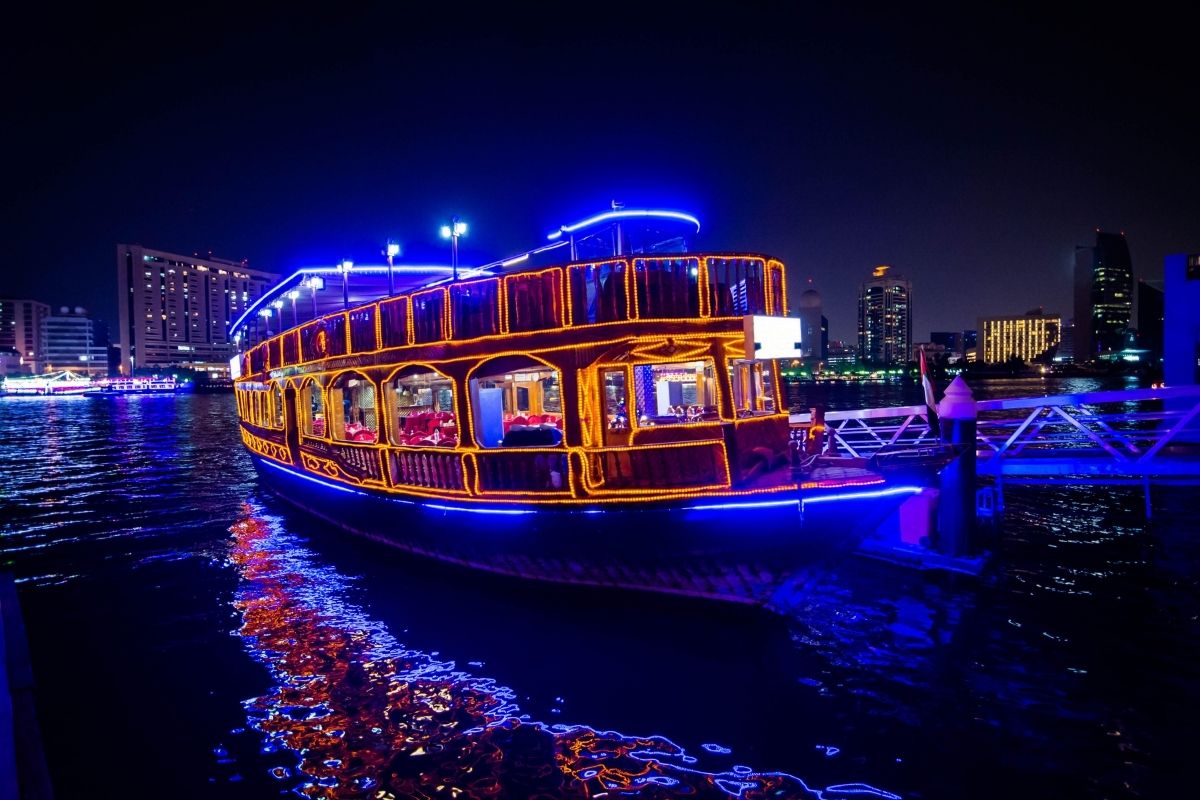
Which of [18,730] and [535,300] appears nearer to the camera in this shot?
[18,730]

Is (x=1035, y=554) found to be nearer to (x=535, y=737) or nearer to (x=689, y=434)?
(x=689, y=434)

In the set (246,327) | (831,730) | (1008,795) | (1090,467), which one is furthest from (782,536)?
(246,327)

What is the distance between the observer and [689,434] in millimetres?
9789

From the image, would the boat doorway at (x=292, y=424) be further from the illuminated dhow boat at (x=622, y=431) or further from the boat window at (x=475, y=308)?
the boat window at (x=475, y=308)

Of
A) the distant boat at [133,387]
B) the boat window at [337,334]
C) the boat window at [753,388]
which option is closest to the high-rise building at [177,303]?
the distant boat at [133,387]

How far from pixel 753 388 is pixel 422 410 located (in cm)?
1039

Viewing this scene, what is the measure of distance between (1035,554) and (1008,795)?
31.1 feet

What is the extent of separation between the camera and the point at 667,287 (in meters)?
9.62

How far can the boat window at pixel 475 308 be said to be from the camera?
10.6 m

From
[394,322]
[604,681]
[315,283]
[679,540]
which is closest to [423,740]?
[604,681]

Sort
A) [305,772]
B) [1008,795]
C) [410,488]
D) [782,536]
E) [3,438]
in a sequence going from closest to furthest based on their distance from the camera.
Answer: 1. [1008,795]
2. [305,772]
3. [782,536]
4. [410,488]
5. [3,438]

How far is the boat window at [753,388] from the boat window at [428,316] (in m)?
4.74

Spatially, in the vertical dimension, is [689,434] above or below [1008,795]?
above

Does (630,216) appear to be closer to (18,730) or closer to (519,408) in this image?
(519,408)
